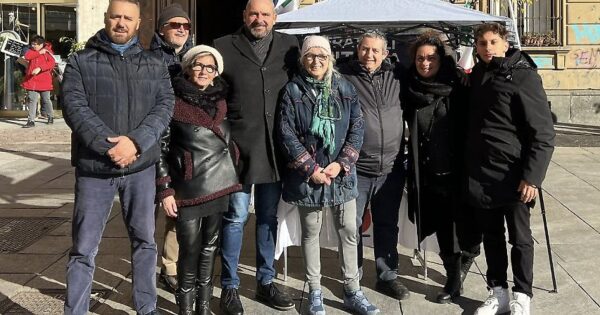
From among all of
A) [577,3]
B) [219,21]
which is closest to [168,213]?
[219,21]

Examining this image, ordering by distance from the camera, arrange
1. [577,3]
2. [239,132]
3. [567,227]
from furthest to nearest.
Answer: [577,3] < [567,227] < [239,132]

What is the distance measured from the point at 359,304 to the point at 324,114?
4.11 ft

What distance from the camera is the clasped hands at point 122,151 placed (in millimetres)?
3584

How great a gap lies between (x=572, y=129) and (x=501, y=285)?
11.0m

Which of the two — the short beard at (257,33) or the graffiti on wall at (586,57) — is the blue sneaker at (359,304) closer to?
the short beard at (257,33)

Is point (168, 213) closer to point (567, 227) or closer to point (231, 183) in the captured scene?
point (231, 183)

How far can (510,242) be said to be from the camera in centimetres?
421

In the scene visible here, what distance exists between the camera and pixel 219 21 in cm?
1345

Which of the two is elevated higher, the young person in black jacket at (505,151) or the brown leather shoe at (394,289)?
the young person in black jacket at (505,151)

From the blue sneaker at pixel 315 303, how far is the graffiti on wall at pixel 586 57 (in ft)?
42.4

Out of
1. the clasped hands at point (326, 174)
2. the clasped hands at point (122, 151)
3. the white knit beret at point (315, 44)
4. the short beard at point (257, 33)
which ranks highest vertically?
the short beard at point (257, 33)

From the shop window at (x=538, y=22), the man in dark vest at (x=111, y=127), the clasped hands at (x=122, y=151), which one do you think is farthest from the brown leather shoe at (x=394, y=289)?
the shop window at (x=538, y=22)

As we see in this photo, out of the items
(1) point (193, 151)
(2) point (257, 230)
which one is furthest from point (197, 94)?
(2) point (257, 230)

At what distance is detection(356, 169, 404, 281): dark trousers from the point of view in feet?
15.0
